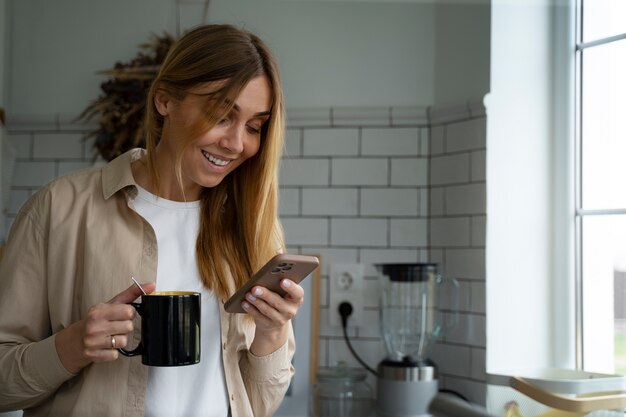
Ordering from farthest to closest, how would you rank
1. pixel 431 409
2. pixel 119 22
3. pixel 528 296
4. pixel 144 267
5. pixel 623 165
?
pixel 119 22
pixel 528 296
pixel 623 165
pixel 144 267
pixel 431 409

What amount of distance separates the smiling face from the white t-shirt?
6 cm

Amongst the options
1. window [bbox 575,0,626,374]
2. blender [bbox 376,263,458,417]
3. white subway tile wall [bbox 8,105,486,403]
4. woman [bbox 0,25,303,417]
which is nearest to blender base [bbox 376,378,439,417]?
blender [bbox 376,263,458,417]

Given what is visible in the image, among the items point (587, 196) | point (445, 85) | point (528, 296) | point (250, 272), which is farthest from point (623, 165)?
point (250, 272)

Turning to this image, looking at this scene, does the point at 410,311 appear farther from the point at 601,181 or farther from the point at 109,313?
the point at 109,313

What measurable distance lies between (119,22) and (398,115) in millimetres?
685

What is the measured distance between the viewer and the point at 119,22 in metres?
1.74

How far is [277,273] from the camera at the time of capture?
2.68 ft

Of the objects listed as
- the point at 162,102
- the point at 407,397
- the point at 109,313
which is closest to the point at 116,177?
the point at 162,102

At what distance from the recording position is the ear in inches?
36.6

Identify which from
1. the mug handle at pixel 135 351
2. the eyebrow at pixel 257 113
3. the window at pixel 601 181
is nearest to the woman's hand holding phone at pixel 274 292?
the mug handle at pixel 135 351

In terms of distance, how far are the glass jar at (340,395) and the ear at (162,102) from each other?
930 millimetres

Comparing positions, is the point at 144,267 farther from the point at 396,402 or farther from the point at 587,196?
the point at 587,196

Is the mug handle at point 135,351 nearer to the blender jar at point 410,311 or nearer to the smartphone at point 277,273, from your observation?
the smartphone at point 277,273

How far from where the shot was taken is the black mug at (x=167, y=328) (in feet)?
2.63
